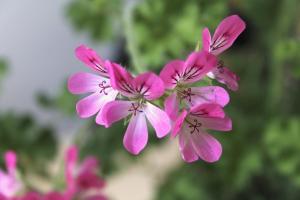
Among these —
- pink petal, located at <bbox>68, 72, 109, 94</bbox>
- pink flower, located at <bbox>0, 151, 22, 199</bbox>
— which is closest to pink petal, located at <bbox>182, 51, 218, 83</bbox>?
pink petal, located at <bbox>68, 72, 109, 94</bbox>

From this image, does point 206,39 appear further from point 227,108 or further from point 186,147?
point 227,108

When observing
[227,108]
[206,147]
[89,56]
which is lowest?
[206,147]

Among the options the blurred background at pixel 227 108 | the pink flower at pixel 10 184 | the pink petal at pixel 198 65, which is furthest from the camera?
the blurred background at pixel 227 108

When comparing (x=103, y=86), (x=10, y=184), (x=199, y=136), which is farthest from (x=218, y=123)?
(x=10, y=184)

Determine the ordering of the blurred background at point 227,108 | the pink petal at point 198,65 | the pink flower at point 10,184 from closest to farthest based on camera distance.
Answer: the pink petal at point 198,65 < the pink flower at point 10,184 < the blurred background at point 227,108

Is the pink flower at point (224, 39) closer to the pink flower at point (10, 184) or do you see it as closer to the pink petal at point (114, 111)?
the pink petal at point (114, 111)

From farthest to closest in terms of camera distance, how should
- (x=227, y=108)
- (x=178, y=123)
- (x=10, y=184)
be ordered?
(x=227, y=108) → (x=10, y=184) → (x=178, y=123)

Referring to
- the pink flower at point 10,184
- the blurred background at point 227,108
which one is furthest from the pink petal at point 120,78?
the pink flower at point 10,184

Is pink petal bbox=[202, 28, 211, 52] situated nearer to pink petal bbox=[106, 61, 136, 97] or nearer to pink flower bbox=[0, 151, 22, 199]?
pink petal bbox=[106, 61, 136, 97]
